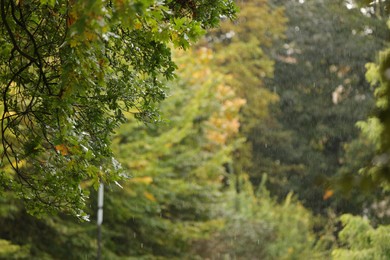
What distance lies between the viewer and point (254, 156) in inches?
1225

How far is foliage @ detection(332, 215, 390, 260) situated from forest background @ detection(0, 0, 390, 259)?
21mm

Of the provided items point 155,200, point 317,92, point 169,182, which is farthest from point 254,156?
point 155,200

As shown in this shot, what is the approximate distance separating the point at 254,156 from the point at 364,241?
17.9 m

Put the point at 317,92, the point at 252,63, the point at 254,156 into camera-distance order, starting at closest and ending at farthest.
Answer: the point at 252,63, the point at 317,92, the point at 254,156

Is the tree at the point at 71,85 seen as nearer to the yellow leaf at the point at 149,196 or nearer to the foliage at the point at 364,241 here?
the foliage at the point at 364,241

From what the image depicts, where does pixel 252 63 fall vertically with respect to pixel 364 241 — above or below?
above

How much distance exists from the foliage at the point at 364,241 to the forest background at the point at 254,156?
0.02 m

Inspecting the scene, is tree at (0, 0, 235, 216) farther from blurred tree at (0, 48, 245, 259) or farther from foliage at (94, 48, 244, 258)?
foliage at (94, 48, 244, 258)

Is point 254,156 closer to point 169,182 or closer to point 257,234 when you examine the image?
point 257,234

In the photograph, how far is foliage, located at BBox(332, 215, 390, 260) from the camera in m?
12.6

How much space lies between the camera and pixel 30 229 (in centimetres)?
1539

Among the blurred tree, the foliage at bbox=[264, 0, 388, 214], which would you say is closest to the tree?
the blurred tree

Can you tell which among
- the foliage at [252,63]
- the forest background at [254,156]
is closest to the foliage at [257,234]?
the forest background at [254,156]

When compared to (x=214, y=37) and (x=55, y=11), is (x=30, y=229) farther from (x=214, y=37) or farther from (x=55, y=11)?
(x=214, y=37)
